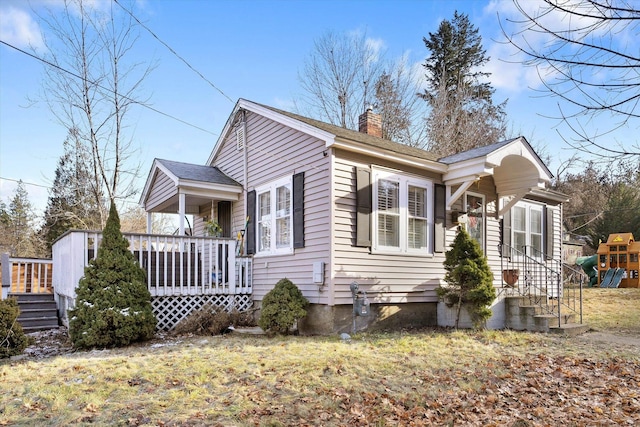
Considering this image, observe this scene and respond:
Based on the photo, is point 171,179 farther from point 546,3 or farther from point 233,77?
point 546,3

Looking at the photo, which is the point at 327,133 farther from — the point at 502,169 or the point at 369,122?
the point at 502,169

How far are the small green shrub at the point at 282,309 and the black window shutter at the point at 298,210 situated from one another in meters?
0.93

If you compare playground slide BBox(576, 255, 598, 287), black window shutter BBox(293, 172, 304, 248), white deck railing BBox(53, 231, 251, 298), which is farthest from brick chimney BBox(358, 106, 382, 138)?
playground slide BBox(576, 255, 598, 287)

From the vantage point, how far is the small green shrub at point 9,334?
6.95m

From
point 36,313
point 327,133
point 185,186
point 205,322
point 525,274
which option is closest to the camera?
point 327,133

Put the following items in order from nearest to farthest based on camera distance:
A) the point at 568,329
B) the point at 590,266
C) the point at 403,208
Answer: the point at 568,329 < the point at 403,208 < the point at 590,266

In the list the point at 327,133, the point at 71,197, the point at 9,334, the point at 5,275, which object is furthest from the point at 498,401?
the point at 71,197

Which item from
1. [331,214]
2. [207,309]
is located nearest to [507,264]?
[331,214]

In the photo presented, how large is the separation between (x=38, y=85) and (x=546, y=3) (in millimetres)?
17255

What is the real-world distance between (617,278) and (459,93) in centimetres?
1314

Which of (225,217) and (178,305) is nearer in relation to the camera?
(178,305)

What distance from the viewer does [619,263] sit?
17.2m

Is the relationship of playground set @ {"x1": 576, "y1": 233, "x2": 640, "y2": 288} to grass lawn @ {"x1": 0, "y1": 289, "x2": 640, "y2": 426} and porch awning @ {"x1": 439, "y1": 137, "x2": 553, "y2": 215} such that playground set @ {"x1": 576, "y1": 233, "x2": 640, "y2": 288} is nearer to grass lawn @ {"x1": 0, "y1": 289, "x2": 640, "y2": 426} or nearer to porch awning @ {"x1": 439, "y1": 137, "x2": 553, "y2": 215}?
porch awning @ {"x1": 439, "y1": 137, "x2": 553, "y2": 215}

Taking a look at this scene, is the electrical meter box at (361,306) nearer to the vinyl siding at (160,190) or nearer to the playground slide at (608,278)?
the vinyl siding at (160,190)
